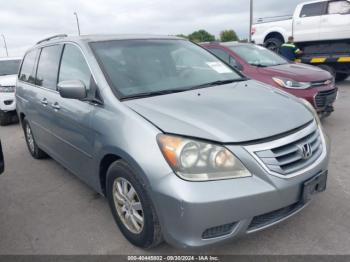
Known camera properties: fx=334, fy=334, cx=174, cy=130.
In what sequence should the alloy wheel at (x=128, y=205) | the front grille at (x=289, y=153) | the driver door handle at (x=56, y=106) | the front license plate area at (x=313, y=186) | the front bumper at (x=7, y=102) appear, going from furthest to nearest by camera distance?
the front bumper at (x=7, y=102)
the driver door handle at (x=56, y=106)
the alloy wheel at (x=128, y=205)
the front license plate area at (x=313, y=186)
the front grille at (x=289, y=153)

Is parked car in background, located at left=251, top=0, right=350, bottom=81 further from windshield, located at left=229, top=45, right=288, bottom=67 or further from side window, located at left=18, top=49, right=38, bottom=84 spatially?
side window, located at left=18, top=49, right=38, bottom=84

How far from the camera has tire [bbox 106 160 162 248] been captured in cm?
233

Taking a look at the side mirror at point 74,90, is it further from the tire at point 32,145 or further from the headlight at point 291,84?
the headlight at point 291,84

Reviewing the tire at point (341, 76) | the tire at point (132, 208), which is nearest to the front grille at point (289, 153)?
the tire at point (132, 208)

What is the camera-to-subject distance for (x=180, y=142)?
2.19 m

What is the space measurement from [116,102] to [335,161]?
2.96 meters

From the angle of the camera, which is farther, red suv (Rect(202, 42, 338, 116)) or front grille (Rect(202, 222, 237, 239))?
red suv (Rect(202, 42, 338, 116))

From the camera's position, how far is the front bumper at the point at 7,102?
777 cm

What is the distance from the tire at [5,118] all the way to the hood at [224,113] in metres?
6.31

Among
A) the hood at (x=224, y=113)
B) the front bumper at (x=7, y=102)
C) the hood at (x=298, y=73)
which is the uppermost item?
the hood at (x=224, y=113)

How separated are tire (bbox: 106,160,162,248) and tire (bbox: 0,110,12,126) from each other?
6.09 meters

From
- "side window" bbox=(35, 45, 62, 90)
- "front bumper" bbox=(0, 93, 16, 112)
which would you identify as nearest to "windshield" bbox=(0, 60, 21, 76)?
"front bumper" bbox=(0, 93, 16, 112)

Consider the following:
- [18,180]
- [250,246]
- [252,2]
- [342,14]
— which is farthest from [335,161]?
[252,2]

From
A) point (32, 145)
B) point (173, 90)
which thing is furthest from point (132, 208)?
point (32, 145)
